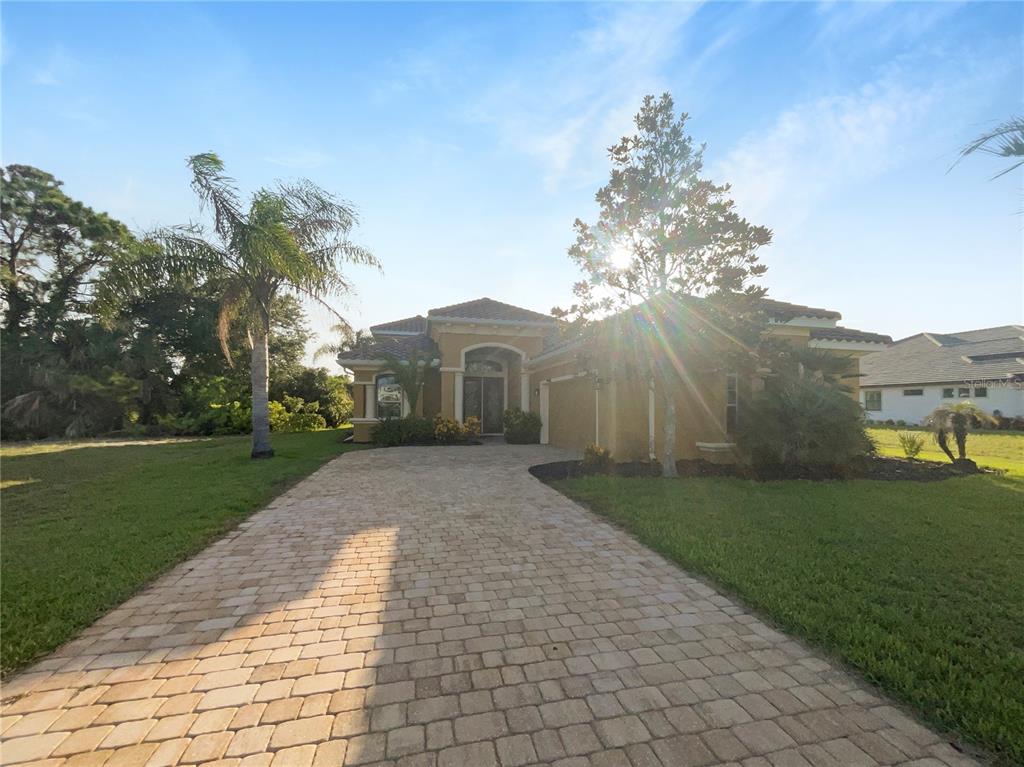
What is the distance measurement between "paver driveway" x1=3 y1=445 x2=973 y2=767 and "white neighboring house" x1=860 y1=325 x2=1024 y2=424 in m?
26.5

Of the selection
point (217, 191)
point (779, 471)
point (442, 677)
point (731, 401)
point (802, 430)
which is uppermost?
point (217, 191)

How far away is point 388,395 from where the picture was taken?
1767cm

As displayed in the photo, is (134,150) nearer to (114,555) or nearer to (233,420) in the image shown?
(114,555)

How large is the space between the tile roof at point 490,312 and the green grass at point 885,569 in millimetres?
10067

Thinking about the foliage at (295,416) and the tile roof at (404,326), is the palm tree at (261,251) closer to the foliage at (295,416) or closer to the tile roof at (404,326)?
the tile roof at (404,326)

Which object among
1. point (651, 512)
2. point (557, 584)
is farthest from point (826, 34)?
point (557, 584)

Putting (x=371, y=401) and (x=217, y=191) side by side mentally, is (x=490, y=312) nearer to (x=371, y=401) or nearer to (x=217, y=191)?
(x=371, y=401)

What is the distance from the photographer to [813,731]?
7.88 feet

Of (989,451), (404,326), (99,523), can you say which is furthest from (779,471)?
(404,326)

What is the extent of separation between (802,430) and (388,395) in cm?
1383

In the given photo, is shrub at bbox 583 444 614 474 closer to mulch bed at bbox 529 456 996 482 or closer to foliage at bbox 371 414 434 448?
mulch bed at bbox 529 456 996 482

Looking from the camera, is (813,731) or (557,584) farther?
(557,584)

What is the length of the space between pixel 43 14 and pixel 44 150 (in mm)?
2304

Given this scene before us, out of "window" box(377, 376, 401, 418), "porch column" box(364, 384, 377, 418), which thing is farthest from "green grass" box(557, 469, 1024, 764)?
"porch column" box(364, 384, 377, 418)
